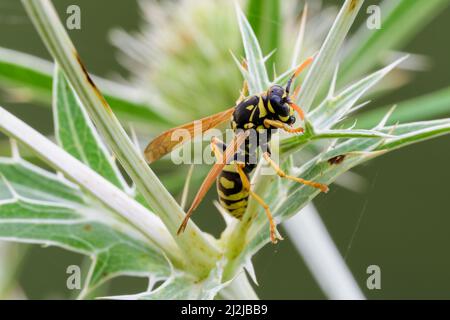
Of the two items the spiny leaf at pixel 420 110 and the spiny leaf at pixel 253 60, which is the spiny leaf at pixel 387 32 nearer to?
the spiny leaf at pixel 420 110

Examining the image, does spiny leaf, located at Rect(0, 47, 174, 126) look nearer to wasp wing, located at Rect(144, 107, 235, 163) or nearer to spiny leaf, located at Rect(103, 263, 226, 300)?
wasp wing, located at Rect(144, 107, 235, 163)

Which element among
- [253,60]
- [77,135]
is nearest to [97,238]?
[77,135]

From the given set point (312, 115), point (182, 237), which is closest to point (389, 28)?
point (312, 115)

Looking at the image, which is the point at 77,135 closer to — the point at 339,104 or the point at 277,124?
the point at 277,124

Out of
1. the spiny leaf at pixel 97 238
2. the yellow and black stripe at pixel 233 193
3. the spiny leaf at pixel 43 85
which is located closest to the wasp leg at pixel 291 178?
the yellow and black stripe at pixel 233 193

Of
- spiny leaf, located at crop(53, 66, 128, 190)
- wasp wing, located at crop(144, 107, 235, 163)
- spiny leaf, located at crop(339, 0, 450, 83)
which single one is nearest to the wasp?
wasp wing, located at crop(144, 107, 235, 163)
